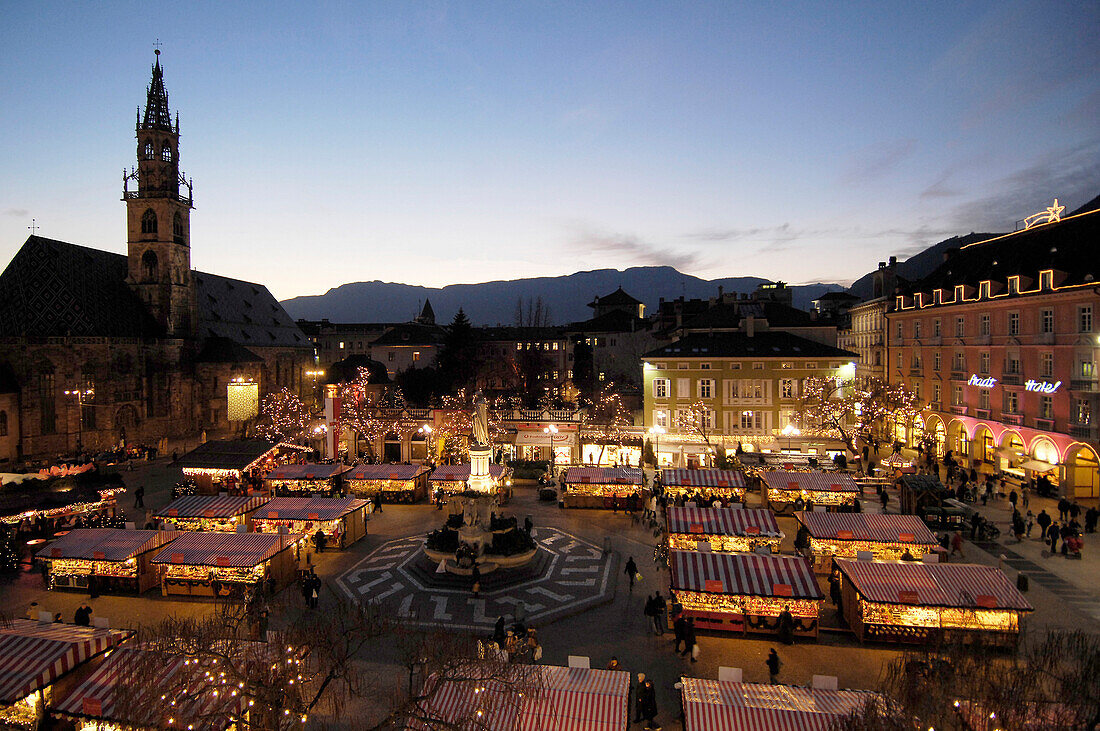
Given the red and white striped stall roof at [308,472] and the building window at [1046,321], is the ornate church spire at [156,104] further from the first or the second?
the building window at [1046,321]

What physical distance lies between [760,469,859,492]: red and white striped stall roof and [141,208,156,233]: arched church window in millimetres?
58794

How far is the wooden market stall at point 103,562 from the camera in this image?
69.4ft

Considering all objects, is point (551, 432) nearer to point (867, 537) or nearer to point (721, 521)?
point (721, 521)

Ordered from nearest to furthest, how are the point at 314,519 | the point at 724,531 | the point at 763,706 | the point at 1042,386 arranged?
the point at 763,706 < the point at 724,531 < the point at 314,519 < the point at 1042,386

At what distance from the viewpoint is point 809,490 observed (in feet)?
95.0

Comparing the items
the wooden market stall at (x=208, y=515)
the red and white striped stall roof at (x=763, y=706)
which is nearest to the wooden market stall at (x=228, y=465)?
the wooden market stall at (x=208, y=515)

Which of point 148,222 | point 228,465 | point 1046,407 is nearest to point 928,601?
point 1046,407

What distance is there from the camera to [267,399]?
65062 mm

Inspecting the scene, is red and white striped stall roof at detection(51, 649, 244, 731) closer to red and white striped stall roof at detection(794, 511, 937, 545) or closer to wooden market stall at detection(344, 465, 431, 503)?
red and white striped stall roof at detection(794, 511, 937, 545)

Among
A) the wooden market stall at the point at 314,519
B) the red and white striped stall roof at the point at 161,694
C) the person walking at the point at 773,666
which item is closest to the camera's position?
the red and white striped stall roof at the point at 161,694

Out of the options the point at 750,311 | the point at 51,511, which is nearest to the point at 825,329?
the point at 750,311

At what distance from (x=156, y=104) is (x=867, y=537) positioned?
66.5 m

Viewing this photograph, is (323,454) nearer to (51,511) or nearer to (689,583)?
(51,511)

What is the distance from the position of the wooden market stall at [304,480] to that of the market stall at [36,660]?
19.3m
